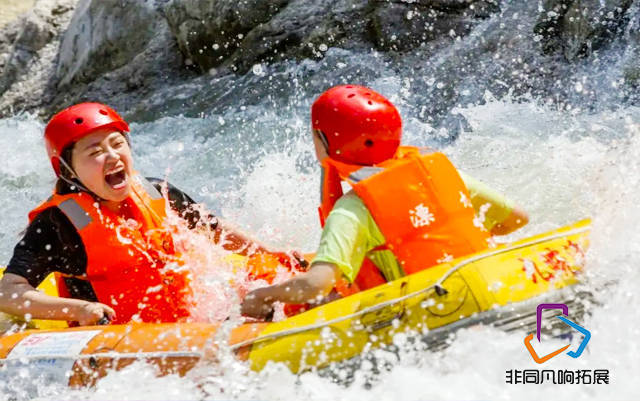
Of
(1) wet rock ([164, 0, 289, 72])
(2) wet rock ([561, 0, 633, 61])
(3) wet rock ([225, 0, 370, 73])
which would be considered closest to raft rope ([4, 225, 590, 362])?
(2) wet rock ([561, 0, 633, 61])

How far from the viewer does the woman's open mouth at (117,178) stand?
11.5 ft

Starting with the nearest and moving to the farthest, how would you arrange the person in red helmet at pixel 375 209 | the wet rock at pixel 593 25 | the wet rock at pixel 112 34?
the person in red helmet at pixel 375 209 → the wet rock at pixel 593 25 → the wet rock at pixel 112 34

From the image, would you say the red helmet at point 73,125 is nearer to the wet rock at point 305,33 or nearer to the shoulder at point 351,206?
the shoulder at point 351,206

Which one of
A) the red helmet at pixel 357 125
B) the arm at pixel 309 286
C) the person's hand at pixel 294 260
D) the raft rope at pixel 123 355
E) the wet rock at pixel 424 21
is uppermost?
the red helmet at pixel 357 125

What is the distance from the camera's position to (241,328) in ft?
9.72

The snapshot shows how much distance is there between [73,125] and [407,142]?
3.40m

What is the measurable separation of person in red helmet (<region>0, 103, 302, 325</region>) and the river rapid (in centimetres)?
40

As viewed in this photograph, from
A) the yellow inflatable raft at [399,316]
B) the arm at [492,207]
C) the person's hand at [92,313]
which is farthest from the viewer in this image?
the person's hand at [92,313]

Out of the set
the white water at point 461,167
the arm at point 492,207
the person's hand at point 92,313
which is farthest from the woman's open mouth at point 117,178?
the arm at point 492,207

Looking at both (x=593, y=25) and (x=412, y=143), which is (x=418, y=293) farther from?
(x=593, y=25)

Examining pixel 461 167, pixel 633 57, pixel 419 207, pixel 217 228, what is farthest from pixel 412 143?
pixel 419 207

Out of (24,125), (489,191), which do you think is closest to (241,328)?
(489,191)

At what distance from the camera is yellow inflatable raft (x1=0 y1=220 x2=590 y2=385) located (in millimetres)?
2664

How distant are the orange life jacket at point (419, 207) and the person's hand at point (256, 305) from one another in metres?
0.43
